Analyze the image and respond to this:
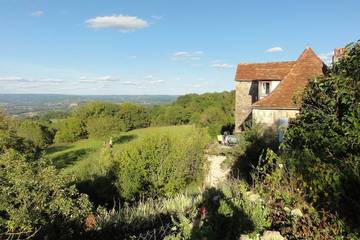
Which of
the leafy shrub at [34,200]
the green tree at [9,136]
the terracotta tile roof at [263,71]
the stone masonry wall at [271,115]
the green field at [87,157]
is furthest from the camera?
the terracotta tile roof at [263,71]

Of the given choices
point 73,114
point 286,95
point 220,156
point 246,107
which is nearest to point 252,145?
point 286,95

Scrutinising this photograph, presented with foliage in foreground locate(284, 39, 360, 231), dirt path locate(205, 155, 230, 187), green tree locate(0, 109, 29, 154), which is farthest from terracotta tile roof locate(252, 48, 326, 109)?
green tree locate(0, 109, 29, 154)

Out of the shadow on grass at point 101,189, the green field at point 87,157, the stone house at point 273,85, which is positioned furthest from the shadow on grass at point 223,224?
the stone house at point 273,85

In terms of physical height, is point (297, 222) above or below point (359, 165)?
below

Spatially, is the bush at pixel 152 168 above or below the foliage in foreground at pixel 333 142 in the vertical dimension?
below

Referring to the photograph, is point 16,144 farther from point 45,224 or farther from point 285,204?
point 285,204

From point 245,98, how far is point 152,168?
18.6 metres

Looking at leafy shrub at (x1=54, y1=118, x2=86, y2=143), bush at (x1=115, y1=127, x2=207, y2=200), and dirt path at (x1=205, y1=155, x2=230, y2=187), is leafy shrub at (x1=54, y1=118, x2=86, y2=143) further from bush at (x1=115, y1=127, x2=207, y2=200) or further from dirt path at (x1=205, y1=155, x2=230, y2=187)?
bush at (x1=115, y1=127, x2=207, y2=200)

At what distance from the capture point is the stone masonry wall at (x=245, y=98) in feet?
99.0

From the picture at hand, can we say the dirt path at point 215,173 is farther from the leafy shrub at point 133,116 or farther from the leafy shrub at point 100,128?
the leafy shrub at point 133,116

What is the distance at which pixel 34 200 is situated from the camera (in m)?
6.79

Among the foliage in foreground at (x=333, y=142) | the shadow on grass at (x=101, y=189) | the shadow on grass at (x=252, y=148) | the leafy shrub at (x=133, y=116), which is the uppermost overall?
the foliage in foreground at (x=333, y=142)

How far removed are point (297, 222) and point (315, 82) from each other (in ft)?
11.4

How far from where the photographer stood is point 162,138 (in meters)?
15.0
